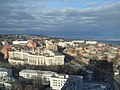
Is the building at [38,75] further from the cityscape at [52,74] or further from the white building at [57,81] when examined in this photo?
the white building at [57,81]

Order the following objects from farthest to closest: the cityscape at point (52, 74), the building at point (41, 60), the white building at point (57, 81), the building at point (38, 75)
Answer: the building at point (41, 60)
the building at point (38, 75)
the white building at point (57, 81)
the cityscape at point (52, 74)

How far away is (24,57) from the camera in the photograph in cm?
1631

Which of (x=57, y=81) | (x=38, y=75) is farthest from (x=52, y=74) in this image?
(x=57, y=81)

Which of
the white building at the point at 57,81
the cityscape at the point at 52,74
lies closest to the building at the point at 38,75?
the cityscape at the point at 52,74

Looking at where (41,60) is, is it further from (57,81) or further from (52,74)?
(57,81)

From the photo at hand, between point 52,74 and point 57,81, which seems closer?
point 57,81

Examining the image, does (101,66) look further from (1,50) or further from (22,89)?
(1,50)

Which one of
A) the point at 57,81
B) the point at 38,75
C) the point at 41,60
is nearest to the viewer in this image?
the point at 57,81

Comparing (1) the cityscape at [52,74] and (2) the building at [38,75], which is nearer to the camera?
(1) the cityscape at [52,74]

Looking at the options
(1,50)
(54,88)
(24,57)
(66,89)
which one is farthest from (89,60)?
(66,89)

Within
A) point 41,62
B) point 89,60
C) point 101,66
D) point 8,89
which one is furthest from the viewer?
point 89,60

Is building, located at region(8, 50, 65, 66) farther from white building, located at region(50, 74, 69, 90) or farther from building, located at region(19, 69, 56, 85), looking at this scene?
white building, located at region(50, 74, 69, 90)

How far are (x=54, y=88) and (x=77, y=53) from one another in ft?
34.0

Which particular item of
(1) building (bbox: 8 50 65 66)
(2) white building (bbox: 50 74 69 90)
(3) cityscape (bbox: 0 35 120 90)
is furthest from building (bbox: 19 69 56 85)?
(1) building (bbox: 8 50 65 66)
